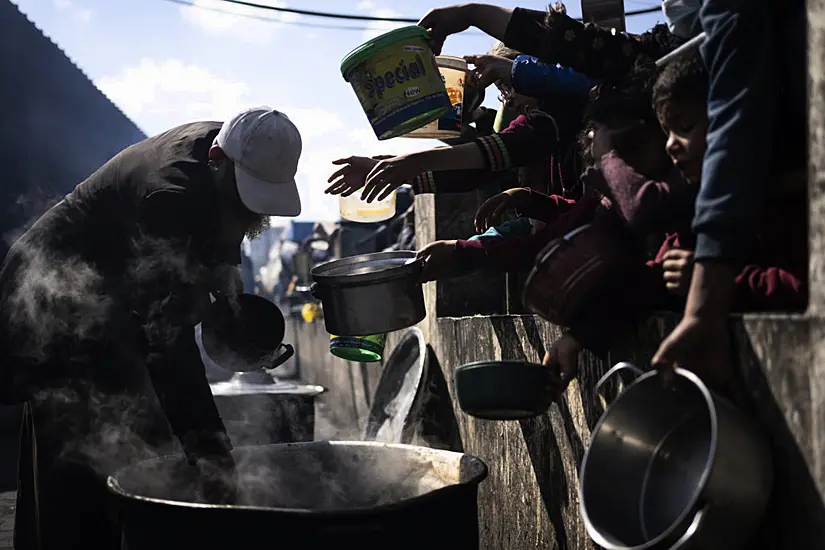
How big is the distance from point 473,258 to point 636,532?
53.7 inches

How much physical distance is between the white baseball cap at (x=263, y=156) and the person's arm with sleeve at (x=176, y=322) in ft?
0.95

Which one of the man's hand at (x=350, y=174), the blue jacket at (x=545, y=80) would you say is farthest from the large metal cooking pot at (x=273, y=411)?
the blue jacket at (x=545, y=80)

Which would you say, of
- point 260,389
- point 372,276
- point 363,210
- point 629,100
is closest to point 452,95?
point 372,276

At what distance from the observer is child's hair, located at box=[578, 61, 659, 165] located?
2.26m

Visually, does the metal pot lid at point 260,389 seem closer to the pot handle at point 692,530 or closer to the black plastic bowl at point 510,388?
the black plastic bowl at point 510,388

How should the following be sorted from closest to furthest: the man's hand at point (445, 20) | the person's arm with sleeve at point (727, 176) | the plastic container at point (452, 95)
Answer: the person's arm with sleeve at point (727, 176)
the man's hand at point (445, 20)
the plastic container at point (452, 95)

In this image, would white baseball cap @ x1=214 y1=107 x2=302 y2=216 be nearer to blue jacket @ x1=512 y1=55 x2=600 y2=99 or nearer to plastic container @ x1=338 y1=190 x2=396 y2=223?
blue jacket @ x1=512 y1=55 x2=600 y2=99

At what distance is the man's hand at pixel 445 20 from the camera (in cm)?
277

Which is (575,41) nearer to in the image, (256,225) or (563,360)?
(563,360)

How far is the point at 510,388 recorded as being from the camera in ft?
7.10

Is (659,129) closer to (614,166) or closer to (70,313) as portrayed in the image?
(614,166)

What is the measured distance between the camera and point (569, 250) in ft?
6.47

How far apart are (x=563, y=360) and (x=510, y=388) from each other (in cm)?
17

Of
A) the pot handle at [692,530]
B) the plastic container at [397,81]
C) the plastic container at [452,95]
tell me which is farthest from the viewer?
the plastic container at [452,95]
